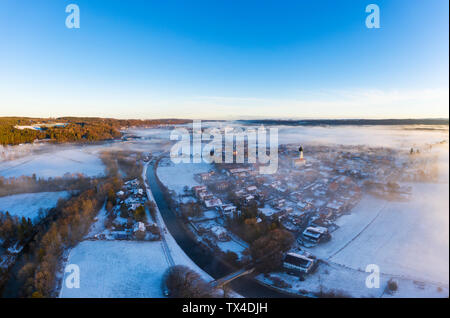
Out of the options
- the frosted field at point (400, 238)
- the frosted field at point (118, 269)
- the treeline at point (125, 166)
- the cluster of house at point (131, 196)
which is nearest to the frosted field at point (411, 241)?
the frosted field at point (400, 238)

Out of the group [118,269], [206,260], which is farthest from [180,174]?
[118,269]

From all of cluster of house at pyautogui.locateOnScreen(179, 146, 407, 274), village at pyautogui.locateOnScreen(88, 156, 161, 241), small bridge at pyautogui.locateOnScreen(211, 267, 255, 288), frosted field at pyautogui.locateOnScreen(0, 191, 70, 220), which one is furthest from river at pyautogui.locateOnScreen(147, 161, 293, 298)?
frosted field at pyautogui.locateOnScreen(0, 191, 70, 220)

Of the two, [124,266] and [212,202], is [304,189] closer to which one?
[212,202]

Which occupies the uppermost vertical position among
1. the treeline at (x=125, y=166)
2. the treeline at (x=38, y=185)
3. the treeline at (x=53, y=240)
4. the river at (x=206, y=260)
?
the treeline at (x=125, y=166)

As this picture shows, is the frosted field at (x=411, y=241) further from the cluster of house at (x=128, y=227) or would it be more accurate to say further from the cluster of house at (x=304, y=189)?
the cluster of house at (x=128, y=227)
